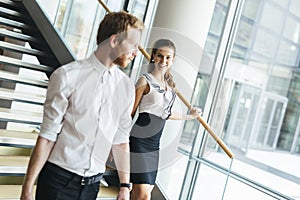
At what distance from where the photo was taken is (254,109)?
21.5ft

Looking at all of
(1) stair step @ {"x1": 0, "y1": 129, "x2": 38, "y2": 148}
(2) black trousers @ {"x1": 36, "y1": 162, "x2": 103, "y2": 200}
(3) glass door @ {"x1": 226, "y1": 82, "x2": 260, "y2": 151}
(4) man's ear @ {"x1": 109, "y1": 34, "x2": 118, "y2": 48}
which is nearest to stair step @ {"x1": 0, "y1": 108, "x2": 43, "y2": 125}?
(1) stair step @ {"x1": 0, "y1": 129, "x2": 38, "y2": 148}

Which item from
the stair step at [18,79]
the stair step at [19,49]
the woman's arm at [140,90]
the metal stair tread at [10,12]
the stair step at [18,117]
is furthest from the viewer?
the metal stair tread at [10,12]

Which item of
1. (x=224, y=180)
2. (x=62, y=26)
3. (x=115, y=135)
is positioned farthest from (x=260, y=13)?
(x=115, y=135)

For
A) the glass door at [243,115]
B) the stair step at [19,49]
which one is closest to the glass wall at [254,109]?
the glass door at [243,115]

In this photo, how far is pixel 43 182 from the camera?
1476 mm

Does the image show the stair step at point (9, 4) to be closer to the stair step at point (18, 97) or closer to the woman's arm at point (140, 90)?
the stair step at point (18, 97)

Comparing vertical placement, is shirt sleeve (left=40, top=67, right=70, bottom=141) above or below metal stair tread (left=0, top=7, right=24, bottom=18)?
below

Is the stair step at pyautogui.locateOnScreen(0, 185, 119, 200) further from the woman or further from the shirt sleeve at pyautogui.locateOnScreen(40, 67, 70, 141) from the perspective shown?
the shirt sleeve at pyautogui.locateOnScreen(40, 67, 70, 141)

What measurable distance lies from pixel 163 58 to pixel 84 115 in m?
0.99

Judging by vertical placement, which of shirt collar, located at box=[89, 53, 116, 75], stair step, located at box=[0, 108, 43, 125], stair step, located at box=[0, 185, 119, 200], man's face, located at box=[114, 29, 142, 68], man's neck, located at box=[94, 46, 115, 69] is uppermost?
man's face, located at box=[114, 29, 142, 68]

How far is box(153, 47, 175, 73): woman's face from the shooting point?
7.39 ft

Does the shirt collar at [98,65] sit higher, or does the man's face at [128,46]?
the man's face at [128,46]

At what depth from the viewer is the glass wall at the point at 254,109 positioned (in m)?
2.97


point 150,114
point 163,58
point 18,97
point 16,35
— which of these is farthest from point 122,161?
point 16,35
